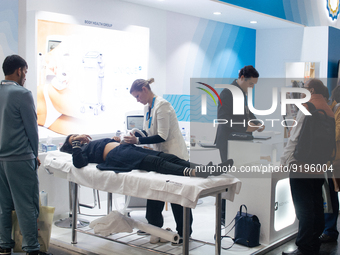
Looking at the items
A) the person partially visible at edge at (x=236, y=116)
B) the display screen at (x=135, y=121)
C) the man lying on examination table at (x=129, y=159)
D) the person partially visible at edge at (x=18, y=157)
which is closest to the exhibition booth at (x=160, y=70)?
the display screen at (x=135, y=121)

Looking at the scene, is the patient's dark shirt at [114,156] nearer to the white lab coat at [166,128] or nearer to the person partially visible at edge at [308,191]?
the white lab coat at [166,128]

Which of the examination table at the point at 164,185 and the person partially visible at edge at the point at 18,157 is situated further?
the person partially visible at edge at the point at 18,157

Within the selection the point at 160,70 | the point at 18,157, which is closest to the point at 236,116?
the point at 18,157

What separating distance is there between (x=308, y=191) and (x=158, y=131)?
1.29 metres

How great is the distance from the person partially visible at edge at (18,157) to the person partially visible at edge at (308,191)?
6.36ft

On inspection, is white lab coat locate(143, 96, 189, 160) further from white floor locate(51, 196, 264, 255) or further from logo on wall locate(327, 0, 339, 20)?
logo on wall locate(327, 0, 339, 20)

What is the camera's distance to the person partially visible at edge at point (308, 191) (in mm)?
2885

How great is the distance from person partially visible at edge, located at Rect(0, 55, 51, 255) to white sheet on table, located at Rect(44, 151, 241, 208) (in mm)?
416

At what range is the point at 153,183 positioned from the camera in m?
2.67

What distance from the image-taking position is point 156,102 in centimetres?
329

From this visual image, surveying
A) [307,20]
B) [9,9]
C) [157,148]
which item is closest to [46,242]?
[157,148]

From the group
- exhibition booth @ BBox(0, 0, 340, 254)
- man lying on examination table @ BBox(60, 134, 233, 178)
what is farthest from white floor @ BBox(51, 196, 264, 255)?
man lying on examination table @ BBox(60, 134, 233, 178)

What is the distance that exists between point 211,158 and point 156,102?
1.94 m

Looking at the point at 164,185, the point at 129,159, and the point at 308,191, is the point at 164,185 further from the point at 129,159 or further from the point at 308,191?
the point at 308,191
